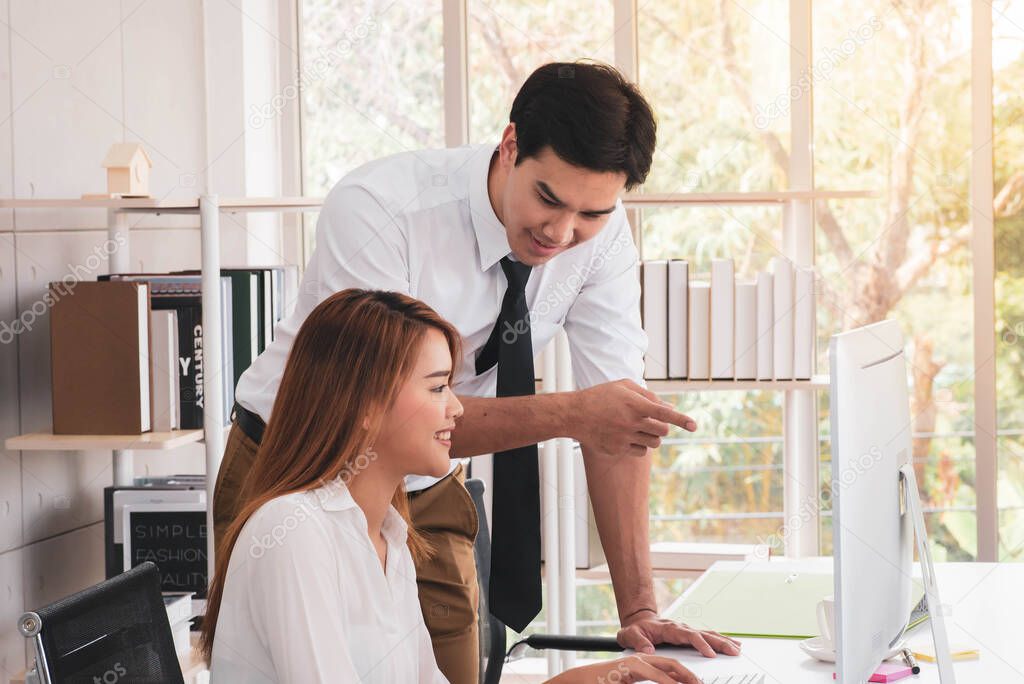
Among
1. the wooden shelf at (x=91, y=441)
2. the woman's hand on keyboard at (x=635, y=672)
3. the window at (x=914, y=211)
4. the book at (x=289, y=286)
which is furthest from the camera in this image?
the window at (x=914, y=211)

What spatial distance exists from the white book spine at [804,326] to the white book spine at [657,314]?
1.07ft

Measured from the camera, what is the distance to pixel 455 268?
1688 millimetres

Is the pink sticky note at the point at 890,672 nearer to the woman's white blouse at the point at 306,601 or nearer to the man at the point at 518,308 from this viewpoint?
the man at the point at 518,308

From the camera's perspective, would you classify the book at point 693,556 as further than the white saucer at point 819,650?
Yes

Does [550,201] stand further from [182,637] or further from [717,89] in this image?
[717,89]

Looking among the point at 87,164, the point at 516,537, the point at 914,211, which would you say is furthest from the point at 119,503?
the point at 914,211

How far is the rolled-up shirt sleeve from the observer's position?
5.98 ft

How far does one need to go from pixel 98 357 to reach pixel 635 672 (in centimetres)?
147

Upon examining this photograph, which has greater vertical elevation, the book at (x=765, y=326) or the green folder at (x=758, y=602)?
the book at (x=765, y=326)

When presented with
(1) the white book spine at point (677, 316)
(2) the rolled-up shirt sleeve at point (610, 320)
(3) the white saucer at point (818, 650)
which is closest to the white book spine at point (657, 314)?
(1) the white book spine at point (677, 316)

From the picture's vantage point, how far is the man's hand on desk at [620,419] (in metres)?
1.40

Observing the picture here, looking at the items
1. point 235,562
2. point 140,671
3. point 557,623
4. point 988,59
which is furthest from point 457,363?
point 988,59

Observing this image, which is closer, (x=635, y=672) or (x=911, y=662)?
(x=635, y=672)

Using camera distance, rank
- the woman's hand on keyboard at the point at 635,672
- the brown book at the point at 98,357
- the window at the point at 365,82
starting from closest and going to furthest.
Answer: the woman's hand on keyboard at the point at 635,672 → the brown book at the point at 98,357 → the window at the point at 365,82
